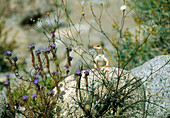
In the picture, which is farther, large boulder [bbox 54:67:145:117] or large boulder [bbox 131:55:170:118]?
large boulder [bbox 131:55:170:118]

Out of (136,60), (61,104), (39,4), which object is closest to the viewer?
(61,104)

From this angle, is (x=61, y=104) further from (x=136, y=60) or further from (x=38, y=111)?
(x=136, y=60)

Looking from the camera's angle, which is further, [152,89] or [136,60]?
[136,60]

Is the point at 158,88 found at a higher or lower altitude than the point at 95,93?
higher

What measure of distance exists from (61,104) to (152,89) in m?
1.16

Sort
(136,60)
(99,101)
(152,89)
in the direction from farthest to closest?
(136,60) → (152,89) → (99,101)

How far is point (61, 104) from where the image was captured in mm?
2605

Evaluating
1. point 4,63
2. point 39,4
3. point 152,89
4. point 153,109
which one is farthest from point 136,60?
point 39,4

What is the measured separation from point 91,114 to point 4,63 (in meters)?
4.62

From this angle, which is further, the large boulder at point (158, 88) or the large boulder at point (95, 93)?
the large boulder at point (158, 88)

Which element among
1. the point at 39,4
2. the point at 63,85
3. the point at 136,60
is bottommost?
the point at 63,85

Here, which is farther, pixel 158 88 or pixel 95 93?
pixel 158 88

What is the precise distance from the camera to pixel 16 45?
23.1 feet

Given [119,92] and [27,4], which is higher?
[27,4]
